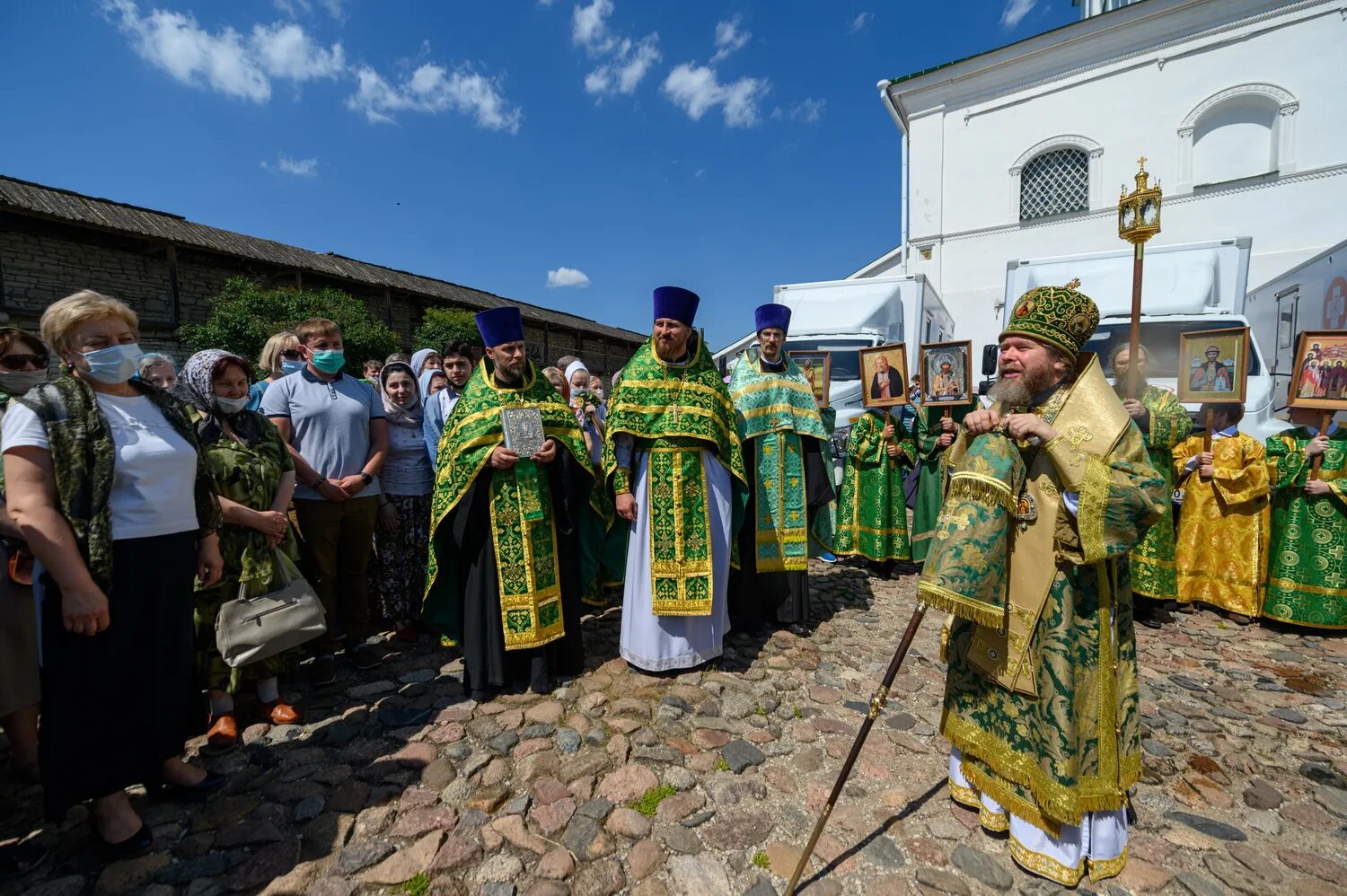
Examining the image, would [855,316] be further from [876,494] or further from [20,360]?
[20,360]

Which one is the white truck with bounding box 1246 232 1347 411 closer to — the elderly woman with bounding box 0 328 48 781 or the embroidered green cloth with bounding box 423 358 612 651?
the embroidered green cloth with bounding box 423 358 612 651

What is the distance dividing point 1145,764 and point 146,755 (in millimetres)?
4410

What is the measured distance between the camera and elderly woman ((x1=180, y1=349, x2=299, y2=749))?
121 inches

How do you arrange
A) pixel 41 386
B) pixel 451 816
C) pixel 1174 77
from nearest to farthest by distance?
pixel 41 386, pixel 451 816, pixel 1174 77

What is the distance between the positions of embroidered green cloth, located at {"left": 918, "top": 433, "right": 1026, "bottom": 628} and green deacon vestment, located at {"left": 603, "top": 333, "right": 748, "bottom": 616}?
6.51 ft

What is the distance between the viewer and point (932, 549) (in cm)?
222

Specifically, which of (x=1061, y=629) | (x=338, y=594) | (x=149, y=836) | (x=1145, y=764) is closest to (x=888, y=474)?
(x=1145, y=764)

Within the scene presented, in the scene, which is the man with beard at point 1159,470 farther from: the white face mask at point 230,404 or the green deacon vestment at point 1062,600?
the white face mask at point 230,404

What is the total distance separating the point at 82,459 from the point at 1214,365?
268 inches

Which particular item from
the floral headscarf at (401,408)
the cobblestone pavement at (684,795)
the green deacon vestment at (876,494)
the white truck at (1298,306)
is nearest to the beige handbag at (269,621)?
the cobblestone pavement at (684,795)

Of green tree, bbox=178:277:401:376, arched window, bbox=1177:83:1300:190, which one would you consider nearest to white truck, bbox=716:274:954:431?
arched window, bbox=1177:83:1300:190

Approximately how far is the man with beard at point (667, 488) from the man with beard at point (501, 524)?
40cm

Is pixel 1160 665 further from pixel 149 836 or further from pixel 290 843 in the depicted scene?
pixel 149 836

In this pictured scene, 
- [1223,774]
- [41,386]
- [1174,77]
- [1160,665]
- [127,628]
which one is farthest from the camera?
[1174,77]
